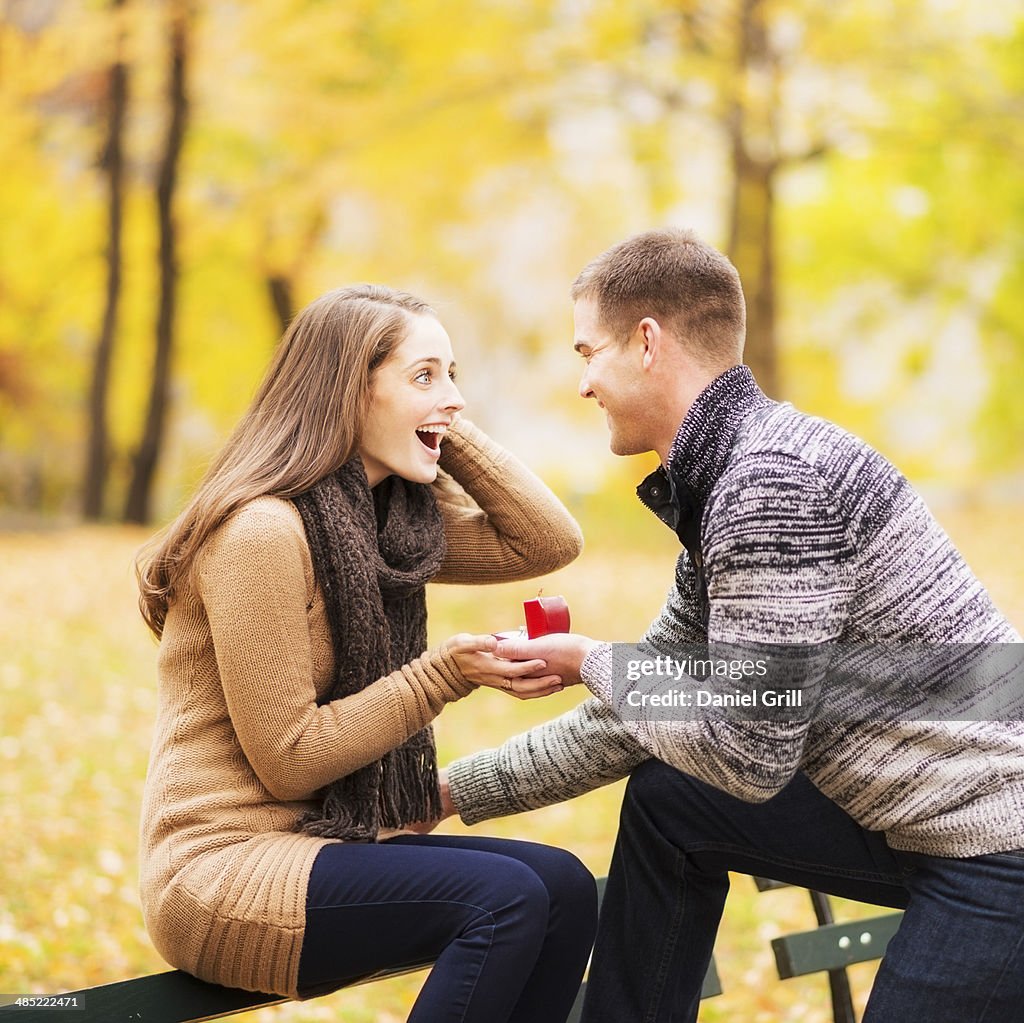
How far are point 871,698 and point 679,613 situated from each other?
20.3 inches

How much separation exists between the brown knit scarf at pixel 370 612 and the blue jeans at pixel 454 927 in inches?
4.9

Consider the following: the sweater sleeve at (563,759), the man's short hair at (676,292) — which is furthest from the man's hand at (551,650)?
the man's short hair at (676,292)

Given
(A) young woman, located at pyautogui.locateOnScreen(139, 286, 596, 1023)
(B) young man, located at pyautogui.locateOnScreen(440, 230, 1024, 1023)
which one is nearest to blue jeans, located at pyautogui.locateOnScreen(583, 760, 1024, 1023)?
(B) young man, located at pyautogui.locateOnScreen(440, 230, 1024, 1023)

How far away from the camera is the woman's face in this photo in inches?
108

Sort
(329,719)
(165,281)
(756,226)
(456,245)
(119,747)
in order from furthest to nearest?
(456,245)
(165,281)
(756,226)
(119,747)
(329,719)

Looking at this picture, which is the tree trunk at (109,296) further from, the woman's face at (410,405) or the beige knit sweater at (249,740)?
the beige knit sweater at (249,740)

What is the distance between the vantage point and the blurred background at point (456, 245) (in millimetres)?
6879

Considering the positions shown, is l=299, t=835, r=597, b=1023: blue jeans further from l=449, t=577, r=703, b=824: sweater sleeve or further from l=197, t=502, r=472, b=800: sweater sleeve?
l=449, t=577, r=703, b=824: sweater sleeve

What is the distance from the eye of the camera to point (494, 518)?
10.2 feet

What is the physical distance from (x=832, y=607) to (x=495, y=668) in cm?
62

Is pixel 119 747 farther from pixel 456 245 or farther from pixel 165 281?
pixel 456 245

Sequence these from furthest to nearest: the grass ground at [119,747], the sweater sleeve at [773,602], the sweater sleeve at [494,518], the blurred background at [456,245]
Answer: the blurred background at [456,245]
the grass ground at [119,747]
the sweater sleeve at [494,518]
the sweater sleeve at [773,602]

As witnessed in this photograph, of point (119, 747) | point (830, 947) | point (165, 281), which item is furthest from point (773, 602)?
point (165, 281)

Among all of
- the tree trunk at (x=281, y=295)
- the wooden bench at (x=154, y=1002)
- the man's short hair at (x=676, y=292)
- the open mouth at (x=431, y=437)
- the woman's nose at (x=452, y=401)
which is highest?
the tree trunk at (x=281, y=295)
